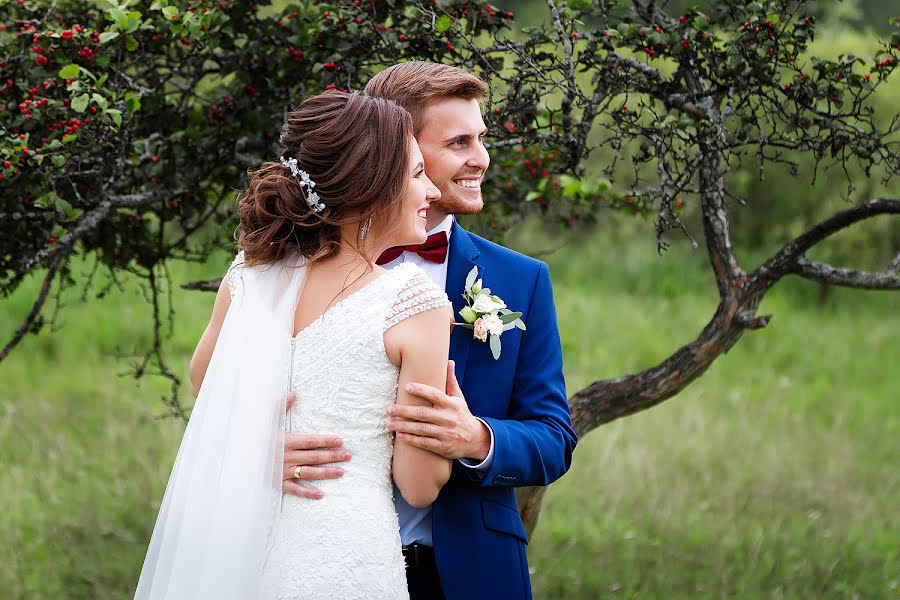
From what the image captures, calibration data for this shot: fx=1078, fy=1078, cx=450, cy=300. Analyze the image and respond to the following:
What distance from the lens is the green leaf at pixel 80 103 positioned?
3.32 metres

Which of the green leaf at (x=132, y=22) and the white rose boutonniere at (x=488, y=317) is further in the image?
the green leaf at (x=132, y=22)

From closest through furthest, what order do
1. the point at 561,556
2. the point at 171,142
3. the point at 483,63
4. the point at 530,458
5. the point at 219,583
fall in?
the point at 219,583, the point at 530,458, the point at 483,63, the point at 171,142, the point at 561,556

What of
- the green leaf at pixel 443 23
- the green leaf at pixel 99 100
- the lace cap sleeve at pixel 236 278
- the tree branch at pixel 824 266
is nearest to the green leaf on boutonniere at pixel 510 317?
the lace cap sleeve at pixel 236 278

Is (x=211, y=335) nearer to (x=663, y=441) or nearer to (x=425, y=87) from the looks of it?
(x=425, y=87)

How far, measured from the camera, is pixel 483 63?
12.1 ft

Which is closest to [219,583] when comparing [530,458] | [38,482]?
[530,458]

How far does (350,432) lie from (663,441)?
6.09m

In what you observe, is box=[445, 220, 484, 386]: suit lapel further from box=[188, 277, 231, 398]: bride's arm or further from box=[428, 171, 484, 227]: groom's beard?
box=[188, 277, 231, 398]: bride's arm

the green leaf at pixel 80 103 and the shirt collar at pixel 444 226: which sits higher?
the green leaf at pixel 80 103

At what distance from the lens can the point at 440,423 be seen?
2195 mm

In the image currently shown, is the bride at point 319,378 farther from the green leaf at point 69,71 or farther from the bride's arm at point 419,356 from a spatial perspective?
the green leaf at point 69,71

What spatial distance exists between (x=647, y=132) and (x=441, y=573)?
1651 millimetres

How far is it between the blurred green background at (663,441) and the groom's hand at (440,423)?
2.46 metres

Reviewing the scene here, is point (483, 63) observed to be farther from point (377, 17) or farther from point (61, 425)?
point (61, 425)
